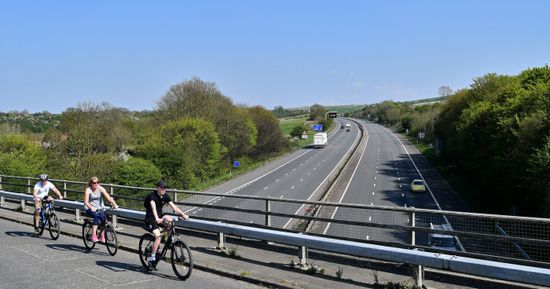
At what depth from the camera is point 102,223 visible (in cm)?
1227

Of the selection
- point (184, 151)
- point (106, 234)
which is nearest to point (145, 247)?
point (106, 234)

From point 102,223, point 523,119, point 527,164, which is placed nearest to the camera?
point 102,223

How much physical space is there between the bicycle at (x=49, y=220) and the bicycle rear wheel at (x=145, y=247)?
5038 millimetres

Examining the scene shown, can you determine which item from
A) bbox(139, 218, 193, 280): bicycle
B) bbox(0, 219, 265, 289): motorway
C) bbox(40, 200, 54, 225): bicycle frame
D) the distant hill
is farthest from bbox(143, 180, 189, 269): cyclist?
the distant hill

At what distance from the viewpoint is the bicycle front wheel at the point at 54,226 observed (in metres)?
14.2

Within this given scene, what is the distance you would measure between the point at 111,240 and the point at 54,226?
333 cm

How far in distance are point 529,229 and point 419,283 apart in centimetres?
212

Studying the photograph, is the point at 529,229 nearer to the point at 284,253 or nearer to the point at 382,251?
the point at 382,251

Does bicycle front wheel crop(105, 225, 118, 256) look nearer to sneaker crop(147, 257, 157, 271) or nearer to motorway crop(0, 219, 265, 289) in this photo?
motorway crop(0, 219, 265, 289)

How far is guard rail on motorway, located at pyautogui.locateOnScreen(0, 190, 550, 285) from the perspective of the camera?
711 cm

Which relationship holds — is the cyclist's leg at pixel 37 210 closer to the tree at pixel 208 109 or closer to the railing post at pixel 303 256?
the railing post at pixel 303 256

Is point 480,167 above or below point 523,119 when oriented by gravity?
below

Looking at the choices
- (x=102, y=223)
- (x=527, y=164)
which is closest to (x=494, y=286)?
(x=102, y=223)

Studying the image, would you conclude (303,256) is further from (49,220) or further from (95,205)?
(49,220)
